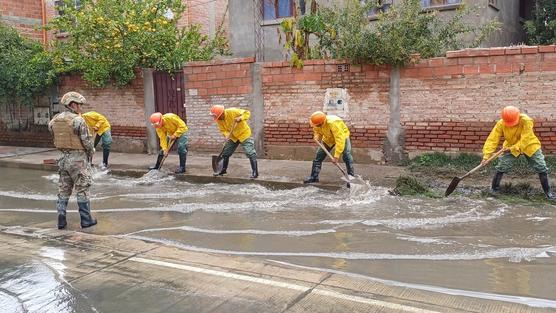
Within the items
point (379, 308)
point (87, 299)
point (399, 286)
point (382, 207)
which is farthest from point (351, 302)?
point (382, 207)

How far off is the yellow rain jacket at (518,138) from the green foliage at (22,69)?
1220 centimetres

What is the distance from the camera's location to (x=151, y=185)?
10234 mm

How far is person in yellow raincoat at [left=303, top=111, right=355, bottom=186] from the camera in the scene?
876 centimetres

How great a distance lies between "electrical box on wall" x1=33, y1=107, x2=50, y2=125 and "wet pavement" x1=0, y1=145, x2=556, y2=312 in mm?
7713

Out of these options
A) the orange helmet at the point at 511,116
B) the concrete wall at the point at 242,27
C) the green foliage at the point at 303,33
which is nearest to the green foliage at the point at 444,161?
the orange helmet at the point at 511,116

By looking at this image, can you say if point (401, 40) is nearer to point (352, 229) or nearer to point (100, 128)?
point (352, 229)

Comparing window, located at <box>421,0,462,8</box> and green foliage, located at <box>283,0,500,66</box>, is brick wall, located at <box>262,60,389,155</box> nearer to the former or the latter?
green foliage, located at <box>283,0,500,66</box>

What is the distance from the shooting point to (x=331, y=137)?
30.5 ft

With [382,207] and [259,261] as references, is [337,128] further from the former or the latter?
[259,261]

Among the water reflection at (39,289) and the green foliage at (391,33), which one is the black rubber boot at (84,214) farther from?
A: the green foliage at (391,33)

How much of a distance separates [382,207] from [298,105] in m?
4.51

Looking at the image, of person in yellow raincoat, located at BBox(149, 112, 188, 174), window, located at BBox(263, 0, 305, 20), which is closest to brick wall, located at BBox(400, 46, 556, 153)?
person in yellow raincoat, located at BBox(149, 112, 188, 174)

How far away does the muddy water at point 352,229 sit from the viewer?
4.86 meters

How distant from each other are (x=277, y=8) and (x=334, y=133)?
746 centimetres
